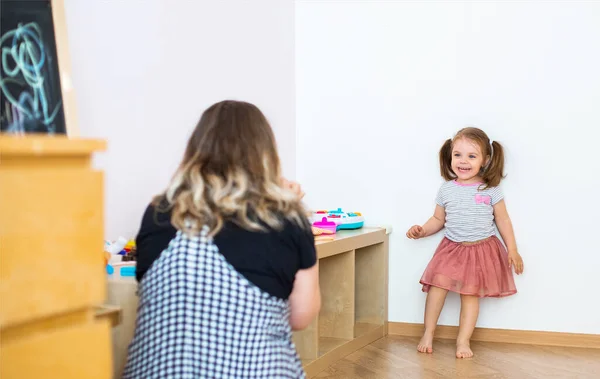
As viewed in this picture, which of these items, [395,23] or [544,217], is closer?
[544,217]

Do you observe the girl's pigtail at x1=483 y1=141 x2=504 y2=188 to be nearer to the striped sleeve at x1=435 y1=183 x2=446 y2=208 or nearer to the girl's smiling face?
the girl's smiling face

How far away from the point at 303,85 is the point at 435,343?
1.18 m

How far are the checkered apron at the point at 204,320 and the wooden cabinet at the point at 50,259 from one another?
7.6 inches

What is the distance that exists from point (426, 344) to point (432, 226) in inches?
17.9

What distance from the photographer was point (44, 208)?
0.94m

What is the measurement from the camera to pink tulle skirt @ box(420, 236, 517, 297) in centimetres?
265

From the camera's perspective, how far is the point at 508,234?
2.72m

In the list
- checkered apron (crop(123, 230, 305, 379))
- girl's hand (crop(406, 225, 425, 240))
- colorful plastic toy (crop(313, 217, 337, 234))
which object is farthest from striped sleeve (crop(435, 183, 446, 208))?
checkered apron (crop(123, 230, 305, 379))

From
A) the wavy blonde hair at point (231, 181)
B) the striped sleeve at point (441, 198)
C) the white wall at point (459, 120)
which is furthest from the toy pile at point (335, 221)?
the wavy blonde hair at point (231, 181)

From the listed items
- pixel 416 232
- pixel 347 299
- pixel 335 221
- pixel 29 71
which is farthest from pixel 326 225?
pixel 29 71

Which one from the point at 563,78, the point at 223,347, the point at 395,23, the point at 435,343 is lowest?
the point at 435,343

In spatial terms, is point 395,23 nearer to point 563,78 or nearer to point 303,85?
point 303,85

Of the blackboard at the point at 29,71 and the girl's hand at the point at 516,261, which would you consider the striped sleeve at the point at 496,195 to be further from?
the blackboard at the point at 29,71

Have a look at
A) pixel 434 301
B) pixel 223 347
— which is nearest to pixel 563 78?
pixel 434 301
